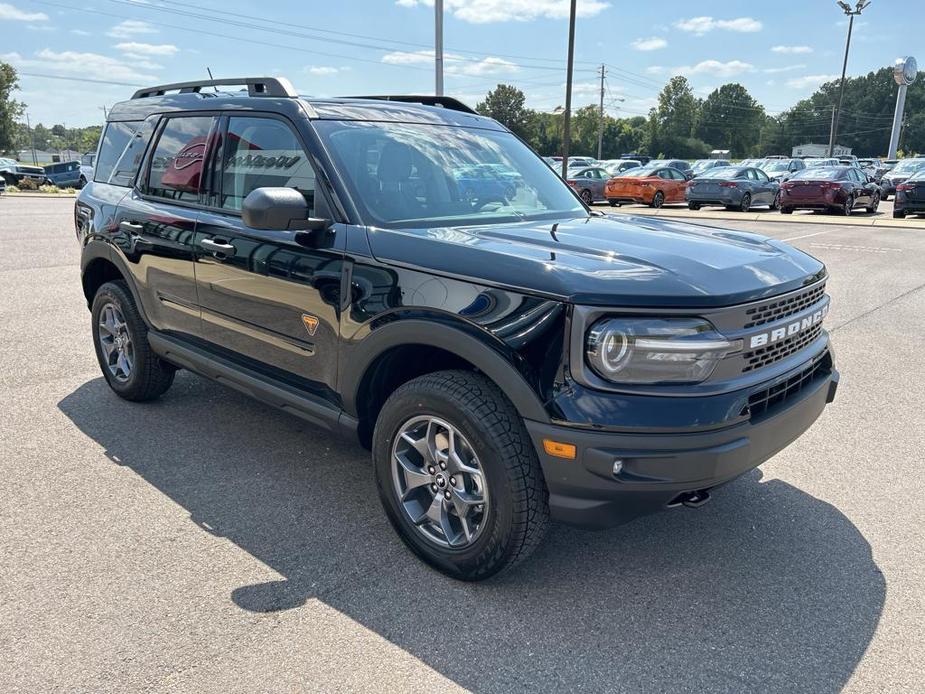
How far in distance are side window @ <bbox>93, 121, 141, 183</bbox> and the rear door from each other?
441mm

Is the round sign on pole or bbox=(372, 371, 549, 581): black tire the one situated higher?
the round sign on pole

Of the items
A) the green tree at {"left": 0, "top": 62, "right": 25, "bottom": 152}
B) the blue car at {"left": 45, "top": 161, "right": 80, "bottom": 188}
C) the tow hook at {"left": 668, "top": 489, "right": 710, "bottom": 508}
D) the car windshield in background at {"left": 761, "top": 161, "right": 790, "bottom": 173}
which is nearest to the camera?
the tow hook at {"left": 668, "top": 489, "right": 710, "bottom": 508}

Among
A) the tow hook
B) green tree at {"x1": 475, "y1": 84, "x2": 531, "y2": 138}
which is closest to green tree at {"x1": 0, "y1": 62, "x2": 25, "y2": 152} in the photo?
green tree at {"x1": 475, "y1": 84, "x2": 531, "y2": 138}

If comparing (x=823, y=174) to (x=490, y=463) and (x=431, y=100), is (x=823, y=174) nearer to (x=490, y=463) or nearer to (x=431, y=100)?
(x=431, y=100)

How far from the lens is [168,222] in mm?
4117

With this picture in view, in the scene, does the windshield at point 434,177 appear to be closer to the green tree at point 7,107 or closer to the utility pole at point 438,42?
the utility pole at point 438,42

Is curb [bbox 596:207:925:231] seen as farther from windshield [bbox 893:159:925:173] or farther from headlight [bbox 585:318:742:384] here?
headlight [bbox 585:318:742:384]

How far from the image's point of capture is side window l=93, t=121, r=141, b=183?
193 inches

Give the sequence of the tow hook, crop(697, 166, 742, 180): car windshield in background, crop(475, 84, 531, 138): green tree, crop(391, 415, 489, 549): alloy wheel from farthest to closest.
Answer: crop(475, 84, 531, 138): green tree < crop(697, 166, 742, 180): car windshield in background < crop(391, 415, 489, 549): alloy wheel < the tow hook

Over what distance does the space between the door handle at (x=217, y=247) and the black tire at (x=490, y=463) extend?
1.32 metres

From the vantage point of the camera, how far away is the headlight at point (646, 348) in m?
2.41

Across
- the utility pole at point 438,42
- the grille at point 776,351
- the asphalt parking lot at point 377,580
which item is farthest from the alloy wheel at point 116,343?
the utility pole at point 438,42

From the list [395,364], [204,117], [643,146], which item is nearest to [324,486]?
[395,364]

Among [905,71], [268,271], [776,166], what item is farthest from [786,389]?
[905,71]
